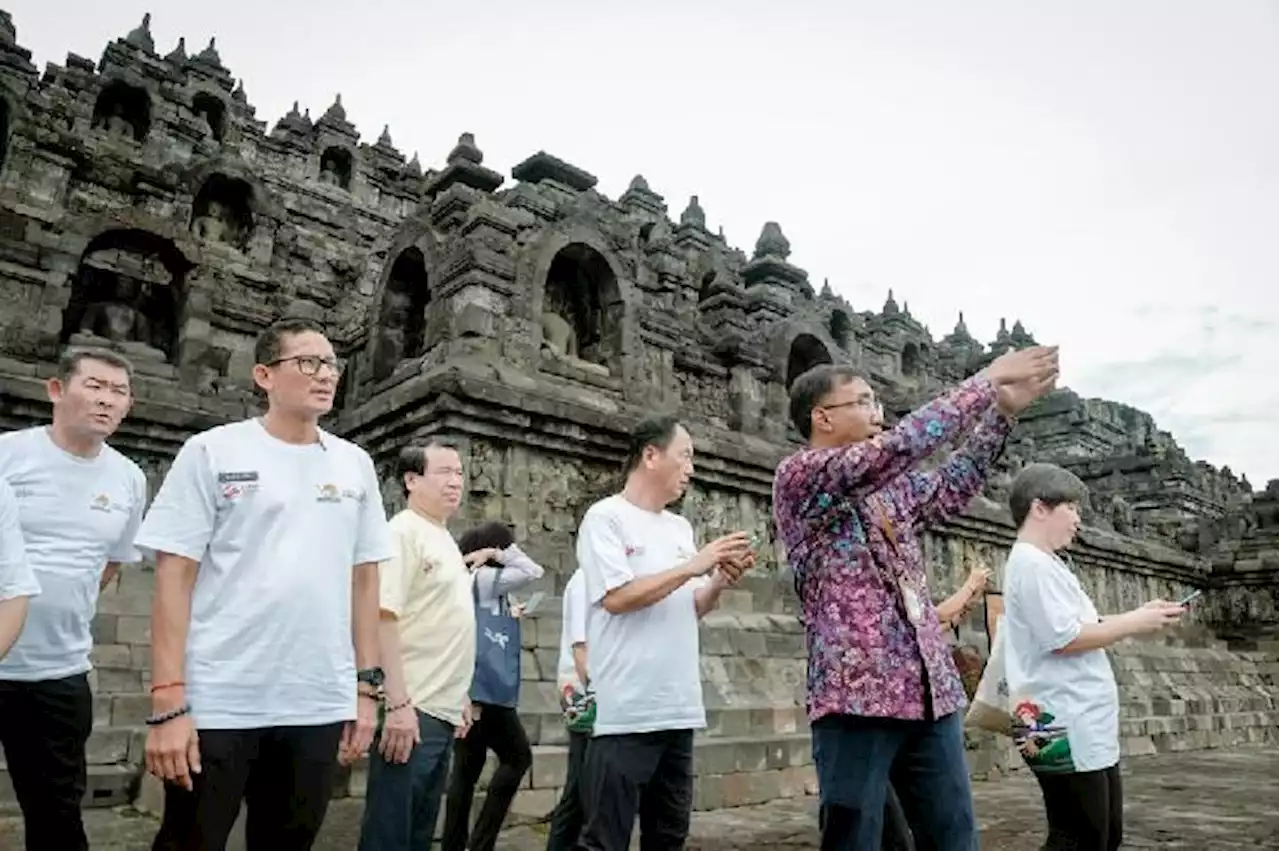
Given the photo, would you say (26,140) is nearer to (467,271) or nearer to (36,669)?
(467,271)

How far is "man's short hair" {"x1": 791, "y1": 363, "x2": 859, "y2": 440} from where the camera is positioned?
9.87 feet

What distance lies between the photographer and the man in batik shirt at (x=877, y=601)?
263 cm

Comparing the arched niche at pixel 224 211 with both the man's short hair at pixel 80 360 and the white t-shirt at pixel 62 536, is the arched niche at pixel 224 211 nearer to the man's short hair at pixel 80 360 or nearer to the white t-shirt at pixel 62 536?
the man's short hair at pixel 80 360

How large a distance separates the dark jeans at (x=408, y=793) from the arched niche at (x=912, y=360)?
2902cm

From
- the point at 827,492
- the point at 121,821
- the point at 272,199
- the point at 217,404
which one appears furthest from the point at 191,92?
the point at 827,492

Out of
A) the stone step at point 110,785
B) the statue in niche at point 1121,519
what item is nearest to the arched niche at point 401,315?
the stone step at point 110,785

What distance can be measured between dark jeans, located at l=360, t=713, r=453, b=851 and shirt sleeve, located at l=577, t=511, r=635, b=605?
0.83 meters

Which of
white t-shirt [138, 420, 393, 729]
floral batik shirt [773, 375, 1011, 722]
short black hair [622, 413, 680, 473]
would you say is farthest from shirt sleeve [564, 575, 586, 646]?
white t-shirt [138, 420, 393, 729]

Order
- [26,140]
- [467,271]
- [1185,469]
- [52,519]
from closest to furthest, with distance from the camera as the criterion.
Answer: [52,519], [467,271], [26,140], [1185,469]

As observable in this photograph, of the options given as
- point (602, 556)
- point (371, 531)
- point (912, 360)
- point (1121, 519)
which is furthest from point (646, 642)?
point (912, 360)

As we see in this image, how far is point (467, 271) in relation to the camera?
9445 mm

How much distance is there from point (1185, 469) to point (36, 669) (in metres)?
33.2

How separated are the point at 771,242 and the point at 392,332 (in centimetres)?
1285

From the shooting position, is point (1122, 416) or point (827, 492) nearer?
point (827, 492)
